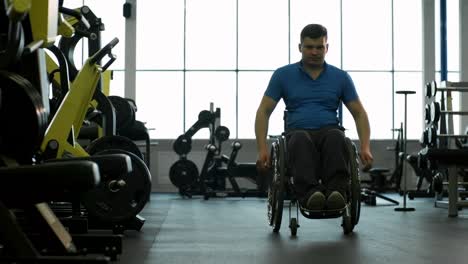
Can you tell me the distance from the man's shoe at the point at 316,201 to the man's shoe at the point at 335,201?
0.03m

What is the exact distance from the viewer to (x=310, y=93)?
11.7ft

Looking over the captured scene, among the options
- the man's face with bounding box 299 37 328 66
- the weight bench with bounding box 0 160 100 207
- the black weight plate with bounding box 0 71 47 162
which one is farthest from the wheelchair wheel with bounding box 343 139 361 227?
the weight bench with bounding box 0 160 100 207

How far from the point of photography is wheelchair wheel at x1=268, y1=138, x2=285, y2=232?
3275 millimetres

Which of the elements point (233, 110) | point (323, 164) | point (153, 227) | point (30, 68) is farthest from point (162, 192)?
point (30, 68)

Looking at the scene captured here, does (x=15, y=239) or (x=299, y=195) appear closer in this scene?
(x=15, y=239)

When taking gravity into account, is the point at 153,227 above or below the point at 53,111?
below

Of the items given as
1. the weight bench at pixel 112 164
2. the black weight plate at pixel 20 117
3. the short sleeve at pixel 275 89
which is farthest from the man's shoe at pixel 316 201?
the black weight plate at pixel 20 117

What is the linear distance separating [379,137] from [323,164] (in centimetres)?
773

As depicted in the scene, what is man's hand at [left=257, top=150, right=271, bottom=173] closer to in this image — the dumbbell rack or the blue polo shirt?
A: the blue polo shirt

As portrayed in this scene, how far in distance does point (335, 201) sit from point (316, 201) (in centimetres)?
9

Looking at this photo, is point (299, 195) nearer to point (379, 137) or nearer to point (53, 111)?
point (53, 111)

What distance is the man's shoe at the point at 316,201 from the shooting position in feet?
10.4

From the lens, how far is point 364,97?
1077cm

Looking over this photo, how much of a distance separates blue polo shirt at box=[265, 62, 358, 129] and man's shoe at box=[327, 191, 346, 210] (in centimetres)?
43
